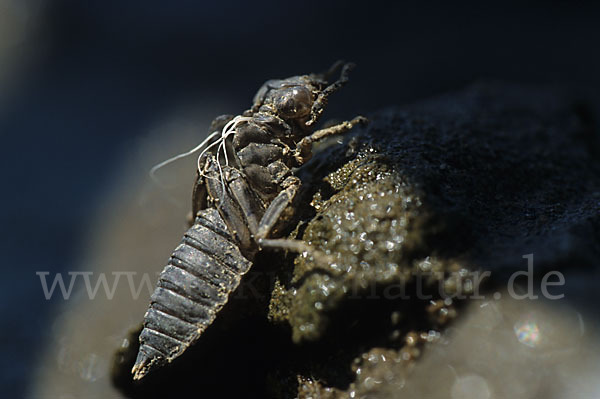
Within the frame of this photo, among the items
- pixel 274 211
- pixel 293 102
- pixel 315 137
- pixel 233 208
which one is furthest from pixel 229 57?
pixel 274 211

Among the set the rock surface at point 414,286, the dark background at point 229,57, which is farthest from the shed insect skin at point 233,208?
the dark background at point 229,57

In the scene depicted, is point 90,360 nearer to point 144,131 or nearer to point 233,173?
point 233,173

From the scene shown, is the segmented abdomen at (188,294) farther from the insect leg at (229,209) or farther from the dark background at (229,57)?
the dark background at (229,57)

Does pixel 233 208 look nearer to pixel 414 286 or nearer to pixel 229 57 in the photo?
pixel 414 286

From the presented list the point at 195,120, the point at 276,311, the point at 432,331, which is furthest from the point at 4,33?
the point at 432,331

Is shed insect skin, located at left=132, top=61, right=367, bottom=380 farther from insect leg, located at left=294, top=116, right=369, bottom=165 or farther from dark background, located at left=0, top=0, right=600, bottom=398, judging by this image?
dark background, located at left=0, top=0, right=600, bottom=398
